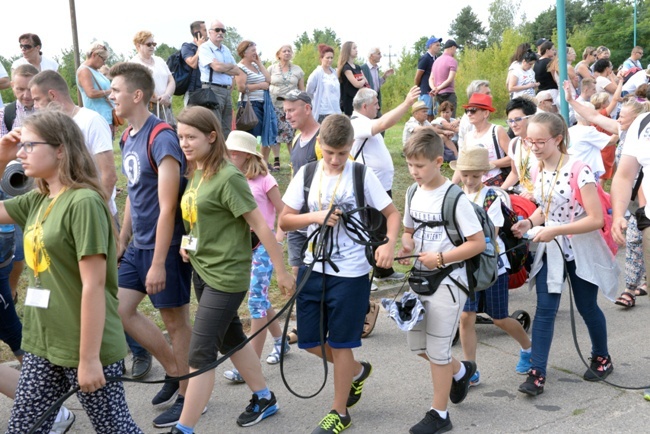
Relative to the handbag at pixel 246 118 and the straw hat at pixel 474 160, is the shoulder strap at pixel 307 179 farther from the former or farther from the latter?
the handbag at pixel 246 118

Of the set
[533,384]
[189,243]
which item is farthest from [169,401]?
[533,384]

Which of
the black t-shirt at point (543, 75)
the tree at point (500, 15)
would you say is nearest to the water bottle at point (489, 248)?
the black t-shirt at point (543, 75)

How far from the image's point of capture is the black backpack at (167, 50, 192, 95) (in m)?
10.5

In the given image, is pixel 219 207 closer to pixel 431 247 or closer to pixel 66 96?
pixel 431 247

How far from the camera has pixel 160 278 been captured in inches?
166

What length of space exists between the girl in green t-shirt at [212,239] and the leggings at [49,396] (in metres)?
0.75

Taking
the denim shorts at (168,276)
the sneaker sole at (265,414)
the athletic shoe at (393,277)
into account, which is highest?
the denim shorts at (168,276)

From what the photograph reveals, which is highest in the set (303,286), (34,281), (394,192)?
(34,281)

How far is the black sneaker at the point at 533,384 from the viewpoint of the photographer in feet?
15.6

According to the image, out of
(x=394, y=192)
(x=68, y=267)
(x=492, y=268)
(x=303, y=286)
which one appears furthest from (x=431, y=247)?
(x=394, y=192)

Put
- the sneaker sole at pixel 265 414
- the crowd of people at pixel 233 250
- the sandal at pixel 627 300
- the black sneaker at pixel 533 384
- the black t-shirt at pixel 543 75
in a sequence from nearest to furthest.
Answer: the crowd of people at pixel 233 250 → the sneaker sole at pixel 265 414 → the black sneaker at pixel 533 384 → the sandal at pixel 627 300 → the black t-shirt at pixel 543 75

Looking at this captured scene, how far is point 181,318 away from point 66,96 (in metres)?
1.76

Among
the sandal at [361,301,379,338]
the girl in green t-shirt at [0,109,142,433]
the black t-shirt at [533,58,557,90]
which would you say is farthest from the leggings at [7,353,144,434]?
the black t-shirt at [533,58,557,90]

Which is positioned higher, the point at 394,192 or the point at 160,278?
the point at 160,278
